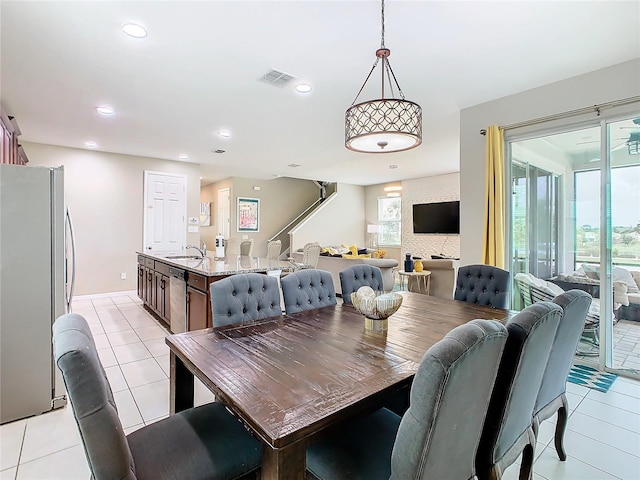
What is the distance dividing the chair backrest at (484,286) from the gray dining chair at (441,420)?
1817 millimetres

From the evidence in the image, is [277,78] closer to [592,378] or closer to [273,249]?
[592,378]

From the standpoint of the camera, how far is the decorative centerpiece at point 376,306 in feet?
6.03

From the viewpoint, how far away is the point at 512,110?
11.9 ft

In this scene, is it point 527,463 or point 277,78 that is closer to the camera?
point 527,463

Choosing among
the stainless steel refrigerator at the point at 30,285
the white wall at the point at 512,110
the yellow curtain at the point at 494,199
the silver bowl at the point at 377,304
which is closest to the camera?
the silver bowl at the point at 377,304

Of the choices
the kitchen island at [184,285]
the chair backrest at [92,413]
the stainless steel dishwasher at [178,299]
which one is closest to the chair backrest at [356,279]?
the kitchen island at [184,285]

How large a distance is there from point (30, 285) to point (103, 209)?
4.55m

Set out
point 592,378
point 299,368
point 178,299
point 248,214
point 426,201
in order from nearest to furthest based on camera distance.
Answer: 1. point 299,368
2. point 592,378
3. point 178,299
4. point 426,201
5. point 248,214

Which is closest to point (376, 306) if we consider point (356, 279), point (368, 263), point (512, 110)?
point (356, 279)

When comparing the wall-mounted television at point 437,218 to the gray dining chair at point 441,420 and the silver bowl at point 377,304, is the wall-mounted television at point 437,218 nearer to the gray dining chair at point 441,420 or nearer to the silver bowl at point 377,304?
the silver bowl at point 377,304

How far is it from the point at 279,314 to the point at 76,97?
348 centimetres

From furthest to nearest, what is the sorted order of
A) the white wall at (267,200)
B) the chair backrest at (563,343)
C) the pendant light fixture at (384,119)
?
the white wall at (267,200) → the pendant light fixture at (384,119) → the chair backrest at (563,343)

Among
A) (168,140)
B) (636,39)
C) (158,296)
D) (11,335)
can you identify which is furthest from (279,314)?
(168,140)

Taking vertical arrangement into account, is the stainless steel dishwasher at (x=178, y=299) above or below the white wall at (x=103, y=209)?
below
